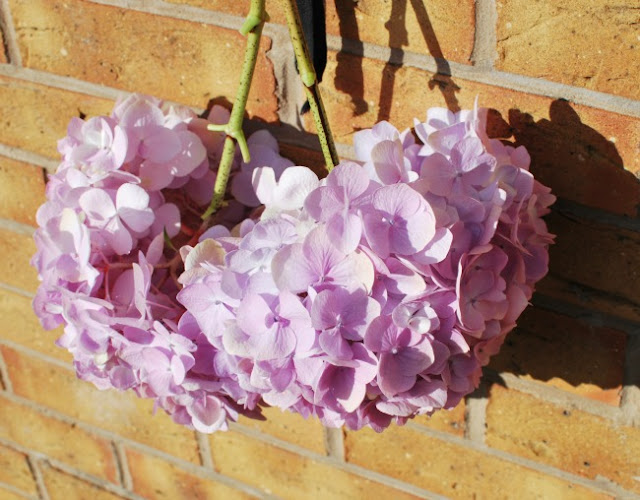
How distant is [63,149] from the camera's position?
658 millimetres

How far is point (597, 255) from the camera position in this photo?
662mm

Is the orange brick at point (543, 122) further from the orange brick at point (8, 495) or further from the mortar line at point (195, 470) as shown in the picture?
the orange brick at point (8, 495)

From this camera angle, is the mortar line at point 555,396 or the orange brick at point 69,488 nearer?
the mortar line at point 555,396

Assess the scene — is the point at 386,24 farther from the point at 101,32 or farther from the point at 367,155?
the point at 101,32

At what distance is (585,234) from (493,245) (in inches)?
6.3

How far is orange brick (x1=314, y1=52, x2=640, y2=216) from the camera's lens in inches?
24.0

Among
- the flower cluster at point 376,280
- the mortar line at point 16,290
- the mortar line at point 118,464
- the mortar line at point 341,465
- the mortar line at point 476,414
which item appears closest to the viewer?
the flower cluster at point 376,280

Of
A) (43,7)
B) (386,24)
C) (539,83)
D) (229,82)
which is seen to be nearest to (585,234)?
(539,83)

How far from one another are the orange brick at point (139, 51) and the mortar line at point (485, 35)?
0.59 feet

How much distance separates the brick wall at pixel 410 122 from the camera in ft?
2.00

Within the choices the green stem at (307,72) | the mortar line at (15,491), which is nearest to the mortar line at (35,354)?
the mortar line at (15,491)

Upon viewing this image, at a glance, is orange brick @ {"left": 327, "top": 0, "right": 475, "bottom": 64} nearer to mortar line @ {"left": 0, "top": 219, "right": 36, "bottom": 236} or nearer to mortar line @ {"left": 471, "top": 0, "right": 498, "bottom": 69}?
mortar line @ {"left": 471, "top": 0, "right": 498, "bottom": 69}

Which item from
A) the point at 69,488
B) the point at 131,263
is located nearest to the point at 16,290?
the point at 69,488

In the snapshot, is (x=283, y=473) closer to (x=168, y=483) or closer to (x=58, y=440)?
(x=168, y=483)
